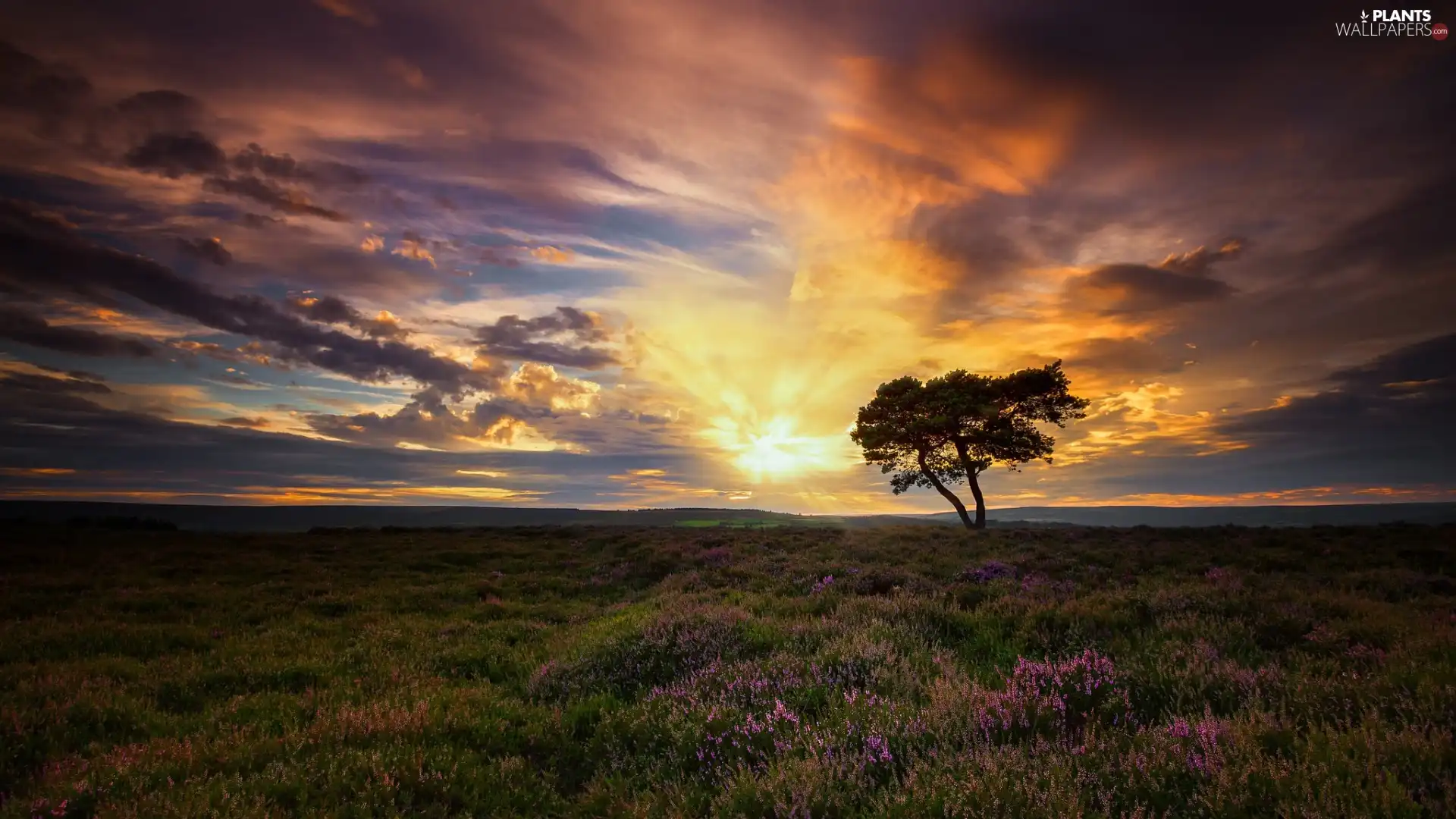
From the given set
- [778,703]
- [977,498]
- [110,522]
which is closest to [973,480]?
[977,498]

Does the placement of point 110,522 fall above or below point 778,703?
below

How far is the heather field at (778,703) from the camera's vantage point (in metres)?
3.88

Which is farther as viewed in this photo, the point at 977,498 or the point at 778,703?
the point at 977,498

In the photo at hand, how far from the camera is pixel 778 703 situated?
5.66m

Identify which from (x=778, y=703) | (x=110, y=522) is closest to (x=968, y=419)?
(x=778, y=703)

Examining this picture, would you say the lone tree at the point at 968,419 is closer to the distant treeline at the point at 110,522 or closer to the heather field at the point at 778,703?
the heather field at the point at 778,703

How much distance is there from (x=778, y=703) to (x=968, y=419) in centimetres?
3545

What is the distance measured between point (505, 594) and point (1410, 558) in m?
26.8

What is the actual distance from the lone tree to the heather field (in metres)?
22.8

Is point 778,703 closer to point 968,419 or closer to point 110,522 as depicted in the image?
point 968,419

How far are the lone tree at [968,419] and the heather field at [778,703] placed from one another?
2282cm

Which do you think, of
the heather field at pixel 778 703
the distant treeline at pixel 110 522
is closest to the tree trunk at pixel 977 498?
the heather field at pixel 778 703

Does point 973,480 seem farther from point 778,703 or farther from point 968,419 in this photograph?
point 778,703

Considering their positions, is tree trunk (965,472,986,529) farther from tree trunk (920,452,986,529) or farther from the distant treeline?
the distant treeline
